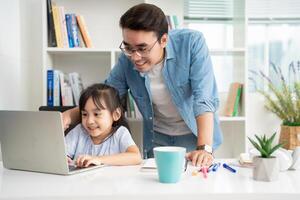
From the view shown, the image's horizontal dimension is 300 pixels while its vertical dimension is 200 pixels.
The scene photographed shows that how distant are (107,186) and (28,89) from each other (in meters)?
1.80

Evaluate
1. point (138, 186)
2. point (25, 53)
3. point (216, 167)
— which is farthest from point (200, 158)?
point (25, 53)

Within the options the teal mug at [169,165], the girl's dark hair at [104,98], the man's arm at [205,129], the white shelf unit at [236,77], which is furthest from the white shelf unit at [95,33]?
the teal mug at [169,165]

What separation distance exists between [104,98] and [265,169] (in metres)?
0.77

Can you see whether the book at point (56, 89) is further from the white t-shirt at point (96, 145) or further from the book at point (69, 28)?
the white t-shirt at point (96, 145)

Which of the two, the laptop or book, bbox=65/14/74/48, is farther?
book, bbox=65/14/74/48

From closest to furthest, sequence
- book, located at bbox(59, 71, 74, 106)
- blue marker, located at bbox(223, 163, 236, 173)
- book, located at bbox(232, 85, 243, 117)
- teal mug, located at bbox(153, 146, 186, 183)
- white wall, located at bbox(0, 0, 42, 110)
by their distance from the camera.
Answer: teal mug, located at bbox(153, 146, 186, 183), blue marker, located at bbox(223, 163, 236, 173), white wall, located at bbox(0, 0, 42, 110), book, located at bbox(59, 71, 74, 106), book, located at bbox(232, 85, 243, 117)

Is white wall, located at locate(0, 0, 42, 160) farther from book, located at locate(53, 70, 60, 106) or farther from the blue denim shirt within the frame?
the blue denim shirt

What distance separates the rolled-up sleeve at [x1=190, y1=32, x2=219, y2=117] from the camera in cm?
145

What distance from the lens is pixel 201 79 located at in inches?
59.1

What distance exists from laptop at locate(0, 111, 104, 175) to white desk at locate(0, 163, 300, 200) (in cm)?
3

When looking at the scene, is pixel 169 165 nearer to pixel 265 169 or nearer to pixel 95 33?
pixel 265 169

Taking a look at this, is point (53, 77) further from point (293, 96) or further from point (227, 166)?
point (293, 96)

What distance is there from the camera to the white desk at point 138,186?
821mm

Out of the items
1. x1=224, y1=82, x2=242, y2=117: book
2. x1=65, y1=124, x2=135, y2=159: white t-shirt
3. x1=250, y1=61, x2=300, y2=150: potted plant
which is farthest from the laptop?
x1=250, y1=61, x2=300, y2=150: potted plant
